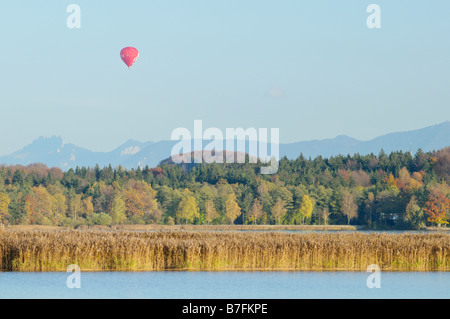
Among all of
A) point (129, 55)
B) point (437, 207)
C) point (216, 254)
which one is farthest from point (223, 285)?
point (437, 207)

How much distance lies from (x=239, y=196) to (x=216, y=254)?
3604 inches

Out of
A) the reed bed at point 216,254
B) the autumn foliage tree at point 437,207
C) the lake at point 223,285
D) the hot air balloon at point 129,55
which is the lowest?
the lake at point 223,285

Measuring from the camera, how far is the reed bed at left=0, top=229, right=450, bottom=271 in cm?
3017

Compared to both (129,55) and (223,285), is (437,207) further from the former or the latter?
(223,285)

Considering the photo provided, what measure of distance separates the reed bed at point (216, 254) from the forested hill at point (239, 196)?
71450 mm

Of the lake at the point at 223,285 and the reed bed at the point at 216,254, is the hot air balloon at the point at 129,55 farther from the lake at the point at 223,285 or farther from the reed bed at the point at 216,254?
the lake at the point at 223,285

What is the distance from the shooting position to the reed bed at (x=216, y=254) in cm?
3017

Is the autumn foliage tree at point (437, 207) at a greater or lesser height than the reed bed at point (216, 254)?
greater

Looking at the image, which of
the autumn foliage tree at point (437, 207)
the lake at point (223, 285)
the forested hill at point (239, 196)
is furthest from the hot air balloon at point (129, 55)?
the autumn foliage tree at point (437, 207)

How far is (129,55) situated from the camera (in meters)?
69.9

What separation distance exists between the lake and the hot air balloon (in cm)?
4229
